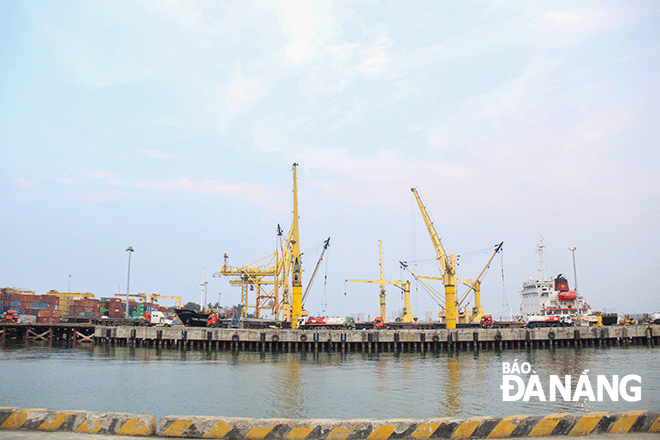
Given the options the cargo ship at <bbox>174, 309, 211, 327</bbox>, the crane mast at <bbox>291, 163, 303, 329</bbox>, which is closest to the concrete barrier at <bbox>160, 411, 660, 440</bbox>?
the crane mast at <bbox>291, 163, 303, 329</bbox>

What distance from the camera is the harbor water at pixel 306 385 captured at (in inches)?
994

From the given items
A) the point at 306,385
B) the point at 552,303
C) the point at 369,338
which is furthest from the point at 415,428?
the point at 552,303

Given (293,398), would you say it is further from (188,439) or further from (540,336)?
(540,336)

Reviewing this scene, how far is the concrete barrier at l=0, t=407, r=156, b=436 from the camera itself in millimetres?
11711

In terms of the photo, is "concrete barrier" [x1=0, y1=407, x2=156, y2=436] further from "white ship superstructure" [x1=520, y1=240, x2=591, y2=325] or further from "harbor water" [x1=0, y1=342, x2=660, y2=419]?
"white ship superstructure" [x1=520, y1=240, x2=591, y2=325]

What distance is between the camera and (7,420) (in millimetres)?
11969

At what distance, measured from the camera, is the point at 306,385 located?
33625 mm

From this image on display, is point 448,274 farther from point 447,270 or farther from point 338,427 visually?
point 338,427

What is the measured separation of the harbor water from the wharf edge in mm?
11911

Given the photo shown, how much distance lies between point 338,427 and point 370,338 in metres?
55.2

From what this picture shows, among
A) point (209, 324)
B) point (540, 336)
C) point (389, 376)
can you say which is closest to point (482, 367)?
point (389, 376)

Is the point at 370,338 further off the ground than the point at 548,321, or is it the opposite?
the point at 548,321

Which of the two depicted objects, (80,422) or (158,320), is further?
(158,320)

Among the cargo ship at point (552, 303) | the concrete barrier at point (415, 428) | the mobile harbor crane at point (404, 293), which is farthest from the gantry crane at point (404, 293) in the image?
the concrete barrier at point (415, 428)
